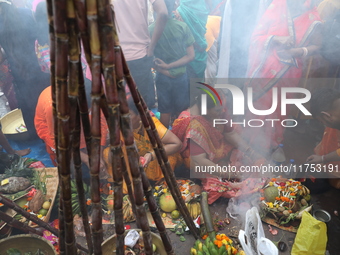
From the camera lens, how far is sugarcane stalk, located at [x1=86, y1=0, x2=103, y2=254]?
952mm

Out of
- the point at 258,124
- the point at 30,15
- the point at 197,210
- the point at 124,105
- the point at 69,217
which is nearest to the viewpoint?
the point at 124,105

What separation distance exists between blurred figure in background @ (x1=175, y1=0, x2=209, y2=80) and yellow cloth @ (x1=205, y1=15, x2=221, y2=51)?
0.05 meters

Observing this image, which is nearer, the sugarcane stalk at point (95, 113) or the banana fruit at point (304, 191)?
the sugarcane stalk at point (95, 113)

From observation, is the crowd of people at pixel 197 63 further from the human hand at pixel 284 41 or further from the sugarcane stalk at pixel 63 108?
the sugarcane stalk at pixel 63 108

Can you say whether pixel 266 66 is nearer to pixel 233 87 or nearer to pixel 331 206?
pixel 233 87

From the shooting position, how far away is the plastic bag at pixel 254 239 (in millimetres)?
2338

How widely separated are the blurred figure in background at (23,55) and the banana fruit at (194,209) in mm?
2307

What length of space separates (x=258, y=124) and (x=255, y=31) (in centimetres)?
116

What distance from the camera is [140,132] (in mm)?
3393

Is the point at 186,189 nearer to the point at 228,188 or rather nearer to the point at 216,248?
the point at 228,188

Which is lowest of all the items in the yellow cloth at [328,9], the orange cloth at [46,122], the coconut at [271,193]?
the coconut at [271,193]

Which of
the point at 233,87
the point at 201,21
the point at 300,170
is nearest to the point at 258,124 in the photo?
the point at 233,87

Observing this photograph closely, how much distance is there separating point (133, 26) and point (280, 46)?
177 centimetres

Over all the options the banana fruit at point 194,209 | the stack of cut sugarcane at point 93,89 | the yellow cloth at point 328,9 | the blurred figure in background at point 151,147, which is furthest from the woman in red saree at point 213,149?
the stack of cut sugarcane at point 93,89
